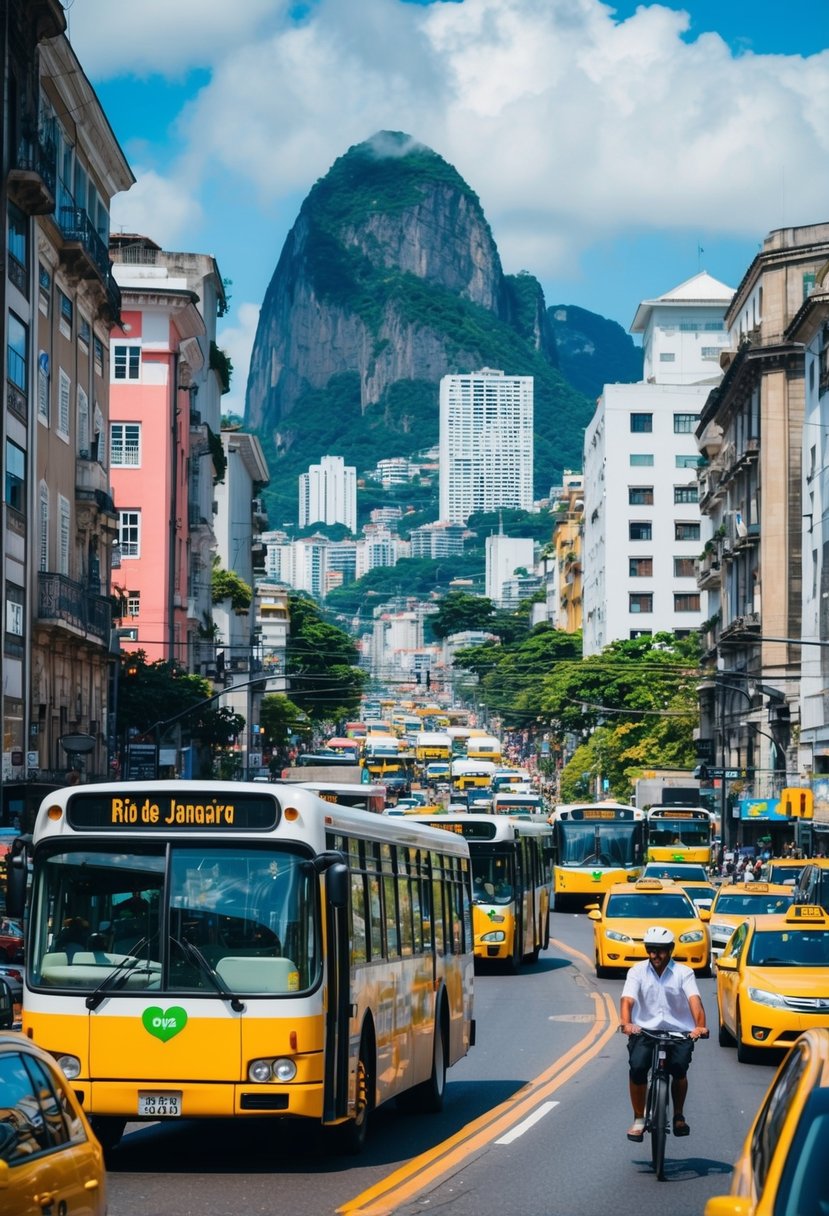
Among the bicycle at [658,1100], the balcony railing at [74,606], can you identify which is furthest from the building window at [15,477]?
the bicycle at [658,1100]

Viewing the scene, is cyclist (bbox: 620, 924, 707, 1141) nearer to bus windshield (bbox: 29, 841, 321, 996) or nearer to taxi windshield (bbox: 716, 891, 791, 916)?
bus windshield (bbox: 29, 841, 321, 996)

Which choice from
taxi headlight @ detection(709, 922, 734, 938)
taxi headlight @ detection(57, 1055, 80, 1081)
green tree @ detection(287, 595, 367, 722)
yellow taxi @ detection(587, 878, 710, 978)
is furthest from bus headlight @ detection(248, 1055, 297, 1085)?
green tree @ detection(287, 595, 367, 722)

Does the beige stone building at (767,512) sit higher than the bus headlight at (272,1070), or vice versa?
the beige stone building at (767,512)

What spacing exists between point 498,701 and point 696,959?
126 metres

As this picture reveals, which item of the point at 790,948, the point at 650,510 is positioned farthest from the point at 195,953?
the point at 650,510

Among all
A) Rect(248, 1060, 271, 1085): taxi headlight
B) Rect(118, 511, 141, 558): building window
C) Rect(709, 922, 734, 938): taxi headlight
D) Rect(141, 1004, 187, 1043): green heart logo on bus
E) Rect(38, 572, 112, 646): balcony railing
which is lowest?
Rect(709, 922, 734, 938): taxi headlight

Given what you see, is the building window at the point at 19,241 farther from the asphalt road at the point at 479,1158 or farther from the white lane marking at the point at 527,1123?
the white lane marking at the point at 527,1123

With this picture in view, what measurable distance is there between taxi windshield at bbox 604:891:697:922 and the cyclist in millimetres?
17051

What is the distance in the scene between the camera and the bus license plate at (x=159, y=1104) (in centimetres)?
1193

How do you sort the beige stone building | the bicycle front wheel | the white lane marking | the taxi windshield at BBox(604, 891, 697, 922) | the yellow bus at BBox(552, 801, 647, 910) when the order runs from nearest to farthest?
the bicycle front wheel, the white lane marking, the taxi windshield at BBox(604, 891, 697, 922), the yellow bus at BBox(552, 801, 647, 910), the beige stone building

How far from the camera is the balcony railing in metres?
45.9

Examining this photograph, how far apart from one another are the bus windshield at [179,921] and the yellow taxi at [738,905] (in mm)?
20650

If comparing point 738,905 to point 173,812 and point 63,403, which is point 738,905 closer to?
point 173,812

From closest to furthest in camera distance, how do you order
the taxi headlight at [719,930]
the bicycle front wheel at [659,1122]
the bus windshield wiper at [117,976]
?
1. the bus windshield wiper at [117,976]
2. the bicycle front wheel at [659,1122]
3. the taxi headlight at [719,930]
